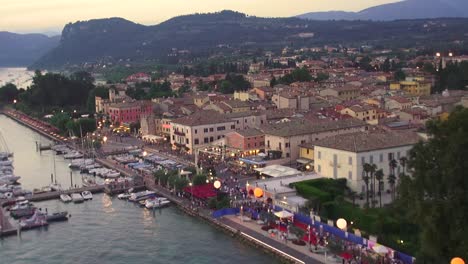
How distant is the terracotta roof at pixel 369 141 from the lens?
17172 millimetres

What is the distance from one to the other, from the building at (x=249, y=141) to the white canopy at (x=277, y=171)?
3291mm

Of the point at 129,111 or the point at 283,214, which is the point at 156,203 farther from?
the point at 129,111

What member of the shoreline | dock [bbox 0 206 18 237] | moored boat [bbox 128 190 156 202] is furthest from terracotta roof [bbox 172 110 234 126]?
dock [bbox 0 206 18 237]

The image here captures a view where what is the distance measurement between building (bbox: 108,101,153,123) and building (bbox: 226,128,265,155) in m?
11.1

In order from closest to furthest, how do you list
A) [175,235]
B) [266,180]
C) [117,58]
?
[175,235]
[266,180]
[117,58]

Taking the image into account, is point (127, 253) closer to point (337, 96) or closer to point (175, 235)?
point (175, 235)

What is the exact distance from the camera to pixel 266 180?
18766 mm

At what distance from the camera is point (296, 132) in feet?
72.1

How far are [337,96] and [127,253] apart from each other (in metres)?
24.3

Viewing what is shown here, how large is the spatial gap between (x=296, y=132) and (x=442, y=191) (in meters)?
12.2

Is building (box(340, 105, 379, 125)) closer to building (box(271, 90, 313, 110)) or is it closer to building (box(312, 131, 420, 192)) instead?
building (box(271, 90, 313, 110))

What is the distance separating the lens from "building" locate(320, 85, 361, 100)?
1471 inches

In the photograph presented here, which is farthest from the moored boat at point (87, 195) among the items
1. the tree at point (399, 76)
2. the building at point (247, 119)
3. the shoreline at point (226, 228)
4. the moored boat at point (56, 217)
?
the tree at point (399, 76)

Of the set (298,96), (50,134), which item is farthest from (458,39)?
(50,134)
